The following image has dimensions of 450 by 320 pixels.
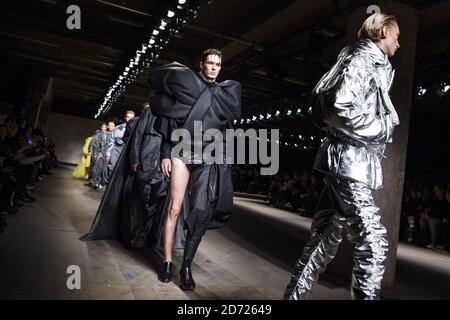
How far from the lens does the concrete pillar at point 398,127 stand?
3.29m

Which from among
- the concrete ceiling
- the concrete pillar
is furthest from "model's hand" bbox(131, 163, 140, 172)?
the concrete ceiling

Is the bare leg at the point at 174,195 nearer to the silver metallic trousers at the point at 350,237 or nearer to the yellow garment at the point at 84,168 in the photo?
the silver metallic trousers at the point at 350,237

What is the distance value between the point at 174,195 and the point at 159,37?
18.9 feet

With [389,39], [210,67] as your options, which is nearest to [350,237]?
[389,39]

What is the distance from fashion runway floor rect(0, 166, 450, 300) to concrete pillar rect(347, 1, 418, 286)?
0.51 metres

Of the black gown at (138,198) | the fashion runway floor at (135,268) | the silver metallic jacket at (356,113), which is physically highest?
the silver metallic jacket at (356,113)

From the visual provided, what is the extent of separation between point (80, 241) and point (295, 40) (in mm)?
6398

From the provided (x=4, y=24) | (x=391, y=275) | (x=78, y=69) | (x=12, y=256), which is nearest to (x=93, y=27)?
(x=4, y=24)

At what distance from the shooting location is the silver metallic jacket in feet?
5.97

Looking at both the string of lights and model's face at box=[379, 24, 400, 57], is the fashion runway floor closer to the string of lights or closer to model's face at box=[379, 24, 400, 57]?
model's face at box=[379, 24, 400, 57]

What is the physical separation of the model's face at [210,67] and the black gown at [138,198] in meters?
1.14

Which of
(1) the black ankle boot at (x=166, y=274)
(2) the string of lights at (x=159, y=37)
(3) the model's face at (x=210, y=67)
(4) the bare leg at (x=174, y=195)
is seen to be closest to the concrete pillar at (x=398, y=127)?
(3) the model's face at (x=210, y=67)
